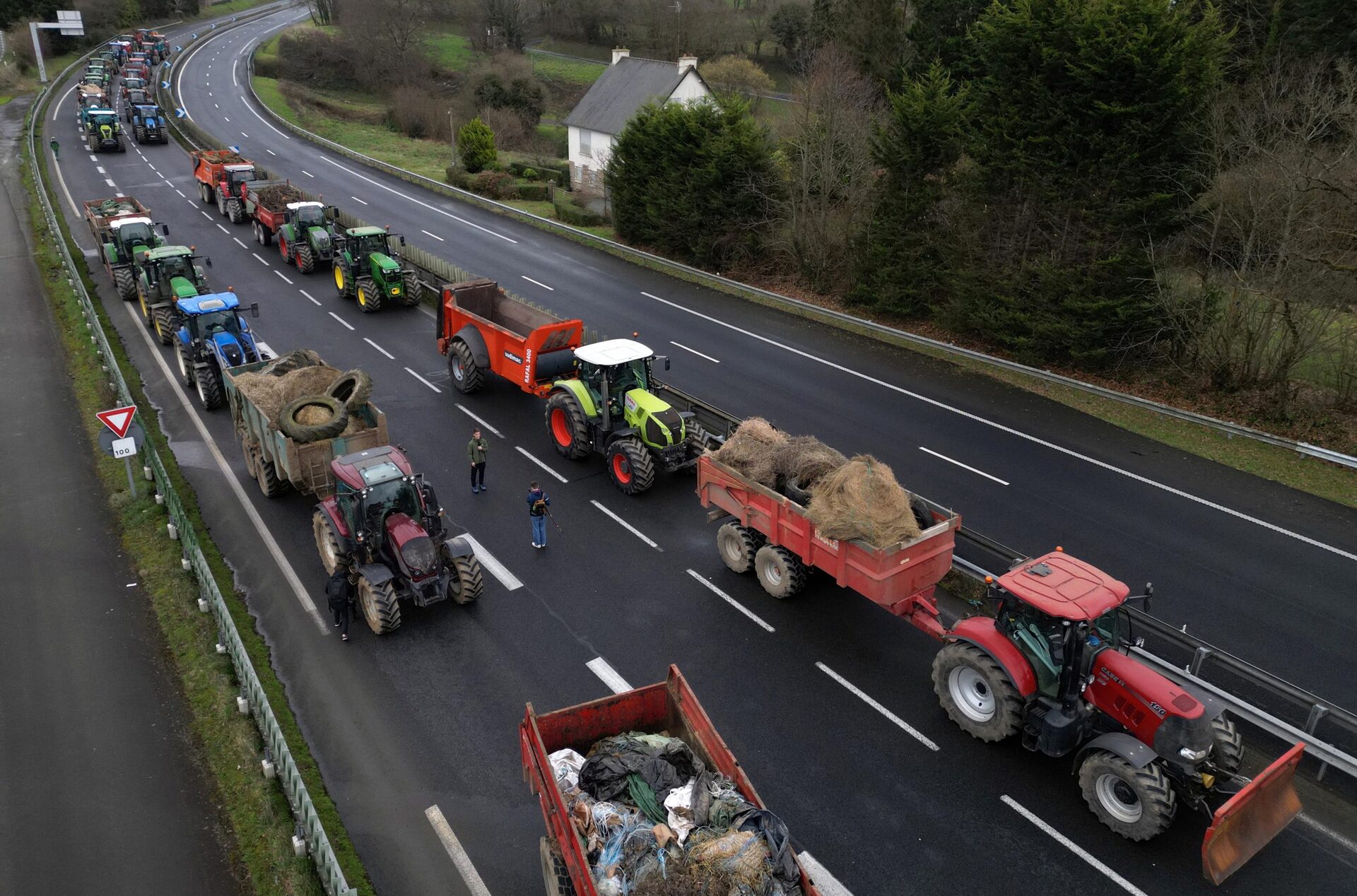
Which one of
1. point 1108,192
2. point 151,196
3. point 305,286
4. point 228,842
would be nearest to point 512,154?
point 151,196

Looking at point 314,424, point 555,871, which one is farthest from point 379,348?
point 555,871

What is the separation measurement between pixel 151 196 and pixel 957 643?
4329cm

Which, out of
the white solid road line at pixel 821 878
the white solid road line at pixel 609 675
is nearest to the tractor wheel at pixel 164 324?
the white solid road line at pixel 609 675

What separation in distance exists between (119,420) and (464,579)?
23.3ft

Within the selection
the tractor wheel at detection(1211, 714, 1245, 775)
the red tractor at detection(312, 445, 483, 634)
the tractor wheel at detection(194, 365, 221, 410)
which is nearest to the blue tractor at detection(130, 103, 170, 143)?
the tractor wheel at detection(194, 365, 221, 410)

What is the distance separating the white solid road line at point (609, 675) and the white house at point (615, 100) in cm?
3772

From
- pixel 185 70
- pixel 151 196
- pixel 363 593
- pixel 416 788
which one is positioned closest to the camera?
pixel 416 788

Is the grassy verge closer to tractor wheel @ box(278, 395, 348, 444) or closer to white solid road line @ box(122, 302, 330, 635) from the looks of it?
white solid road line @ box(122, 302, 330, 635)

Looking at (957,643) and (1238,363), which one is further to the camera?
(1238,363)

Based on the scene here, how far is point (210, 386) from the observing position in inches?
805

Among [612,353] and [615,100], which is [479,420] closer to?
[612,353]

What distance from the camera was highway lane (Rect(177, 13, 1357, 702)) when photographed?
14805 millimetres

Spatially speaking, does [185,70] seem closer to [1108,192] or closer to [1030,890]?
[1108,192]

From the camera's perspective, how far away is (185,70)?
7600cm
